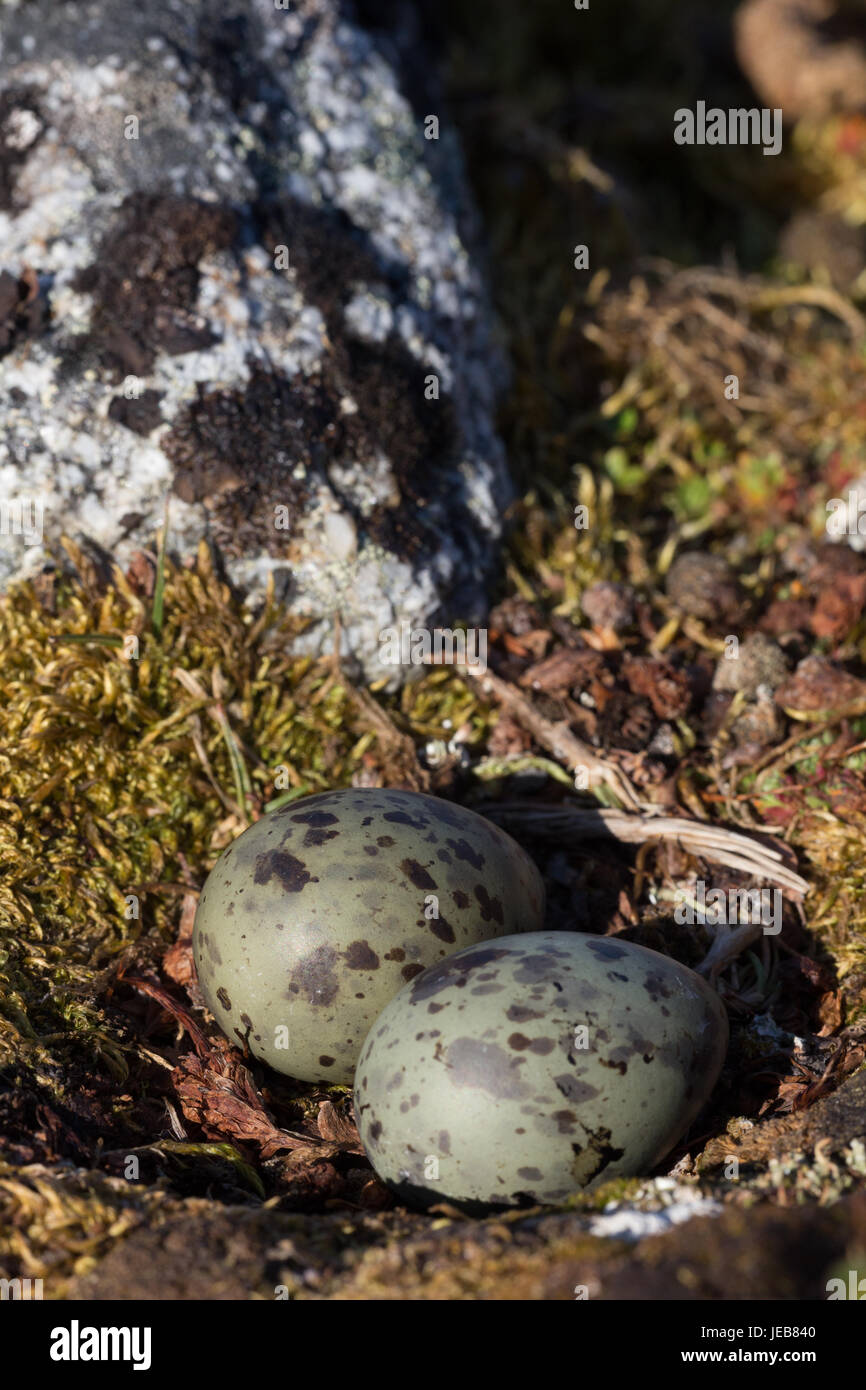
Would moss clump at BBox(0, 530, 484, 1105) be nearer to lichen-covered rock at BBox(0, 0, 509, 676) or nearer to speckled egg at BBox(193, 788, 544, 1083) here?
lichen-covered rock at BBox(0, 0, 509, 676)

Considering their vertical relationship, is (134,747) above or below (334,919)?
above

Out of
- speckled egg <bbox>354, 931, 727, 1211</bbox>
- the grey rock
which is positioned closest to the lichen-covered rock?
the grey rock

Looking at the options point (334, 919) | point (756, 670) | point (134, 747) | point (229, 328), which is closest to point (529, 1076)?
point (334, 919)

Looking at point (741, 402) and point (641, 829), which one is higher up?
point (741, 402)

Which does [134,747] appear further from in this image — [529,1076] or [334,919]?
[529,1076]

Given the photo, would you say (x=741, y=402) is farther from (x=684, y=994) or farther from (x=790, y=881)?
(x=684, y=994)
